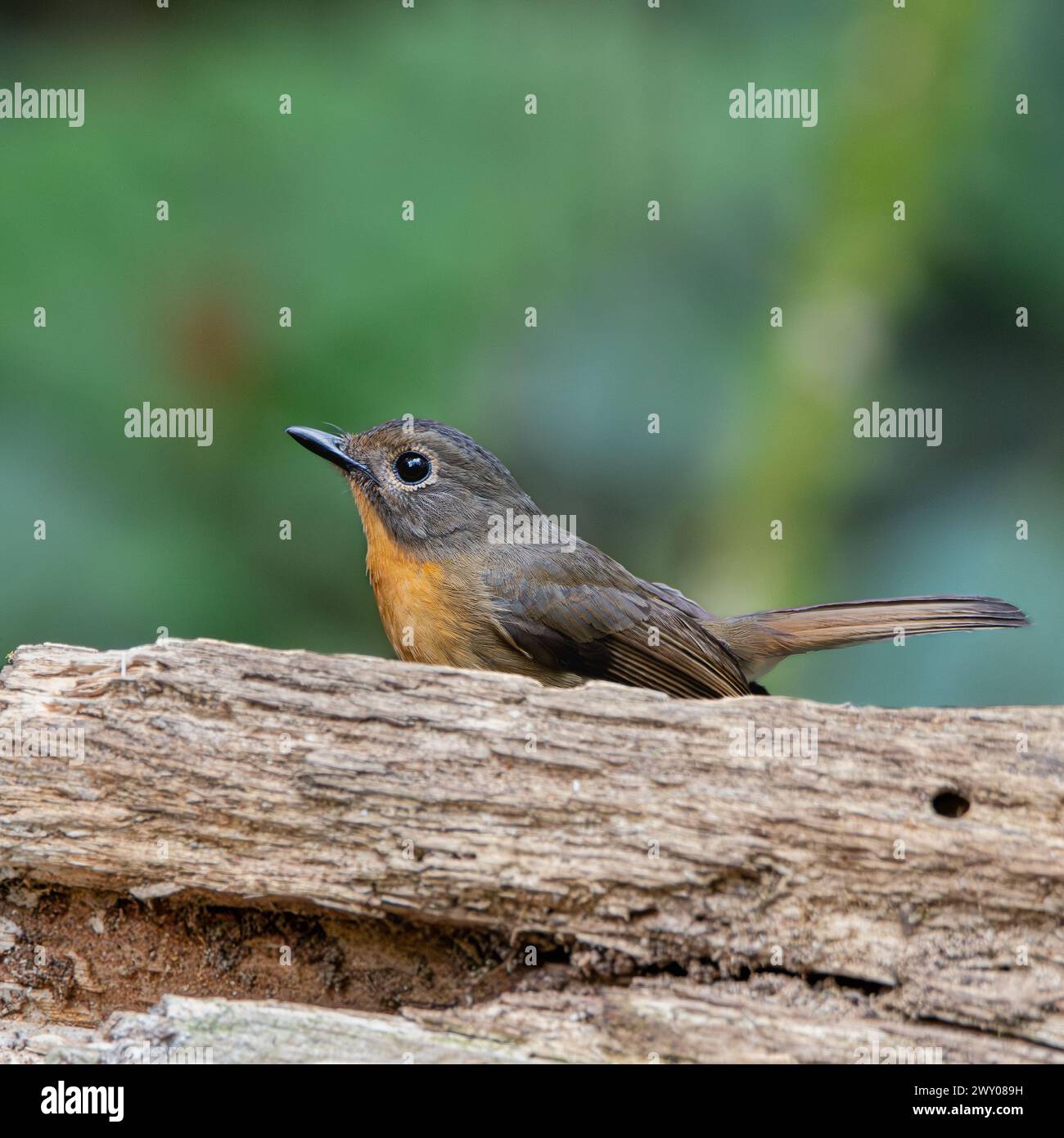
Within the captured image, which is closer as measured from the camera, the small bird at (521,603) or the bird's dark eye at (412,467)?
the small bird at (521,603)

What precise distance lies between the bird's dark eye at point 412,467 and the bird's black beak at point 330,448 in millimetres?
104

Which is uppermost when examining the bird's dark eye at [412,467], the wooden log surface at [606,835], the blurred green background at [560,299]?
the blurred green background at [560,299]

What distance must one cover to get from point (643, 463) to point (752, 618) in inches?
61.5

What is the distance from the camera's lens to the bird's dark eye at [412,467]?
5234mm

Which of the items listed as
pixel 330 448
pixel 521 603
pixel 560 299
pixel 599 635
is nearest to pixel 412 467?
pixel 330 448

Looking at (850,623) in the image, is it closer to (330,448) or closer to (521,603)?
(521,603)

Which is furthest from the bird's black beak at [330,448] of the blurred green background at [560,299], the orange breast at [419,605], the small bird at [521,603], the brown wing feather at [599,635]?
the blurred green background at [560,299]

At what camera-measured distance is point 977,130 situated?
6719 millimetres

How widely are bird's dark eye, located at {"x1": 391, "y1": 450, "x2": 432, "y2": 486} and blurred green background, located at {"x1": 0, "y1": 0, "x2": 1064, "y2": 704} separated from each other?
44.8 inches

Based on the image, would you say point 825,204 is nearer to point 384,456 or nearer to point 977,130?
point 977,130

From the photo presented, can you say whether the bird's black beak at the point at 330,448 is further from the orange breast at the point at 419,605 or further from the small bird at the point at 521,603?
the orange breast at the point at 419,605

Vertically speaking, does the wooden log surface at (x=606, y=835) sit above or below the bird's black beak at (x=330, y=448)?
below

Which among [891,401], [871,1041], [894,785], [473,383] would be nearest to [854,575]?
[891,401]

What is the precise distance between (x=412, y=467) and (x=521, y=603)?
2.52ft
